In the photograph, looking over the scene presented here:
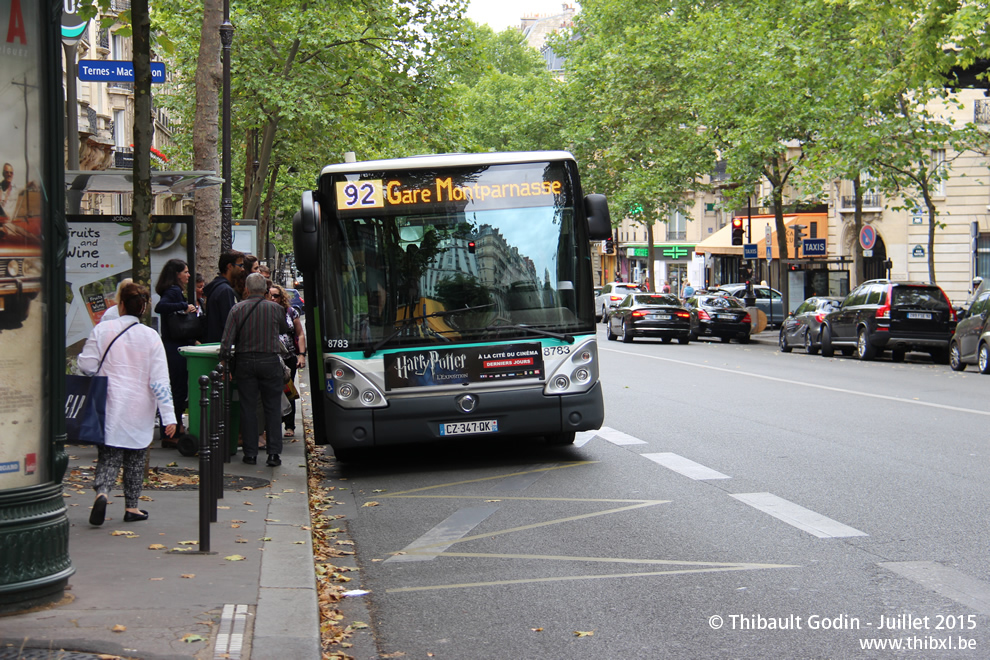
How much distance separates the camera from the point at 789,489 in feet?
29.8

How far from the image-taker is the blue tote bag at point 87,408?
7.64 meters

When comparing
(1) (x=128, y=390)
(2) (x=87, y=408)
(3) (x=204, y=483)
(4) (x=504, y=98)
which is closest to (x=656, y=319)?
(1) (x=128, y=390)

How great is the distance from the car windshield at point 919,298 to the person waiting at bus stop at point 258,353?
19.4m

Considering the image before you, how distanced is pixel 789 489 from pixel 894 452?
239 centimetres

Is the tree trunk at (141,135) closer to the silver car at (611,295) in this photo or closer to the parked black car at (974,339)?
the parked black car at (974,339)

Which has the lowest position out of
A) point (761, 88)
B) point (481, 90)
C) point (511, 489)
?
point (511, 489)

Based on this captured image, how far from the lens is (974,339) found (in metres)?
23.4

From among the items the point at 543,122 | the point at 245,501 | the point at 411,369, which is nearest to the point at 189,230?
the point at 411,369

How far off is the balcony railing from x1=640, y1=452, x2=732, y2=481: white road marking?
4275 cm

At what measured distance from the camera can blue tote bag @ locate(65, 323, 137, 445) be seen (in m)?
7.64

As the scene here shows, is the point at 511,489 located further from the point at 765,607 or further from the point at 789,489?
the point at 765,607

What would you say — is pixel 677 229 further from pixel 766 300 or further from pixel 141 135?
pixel 141 135

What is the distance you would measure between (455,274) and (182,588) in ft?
17.3

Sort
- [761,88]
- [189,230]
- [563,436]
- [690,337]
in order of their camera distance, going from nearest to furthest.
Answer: [563,436] → [189,230] → [761,88] → [690,337]
